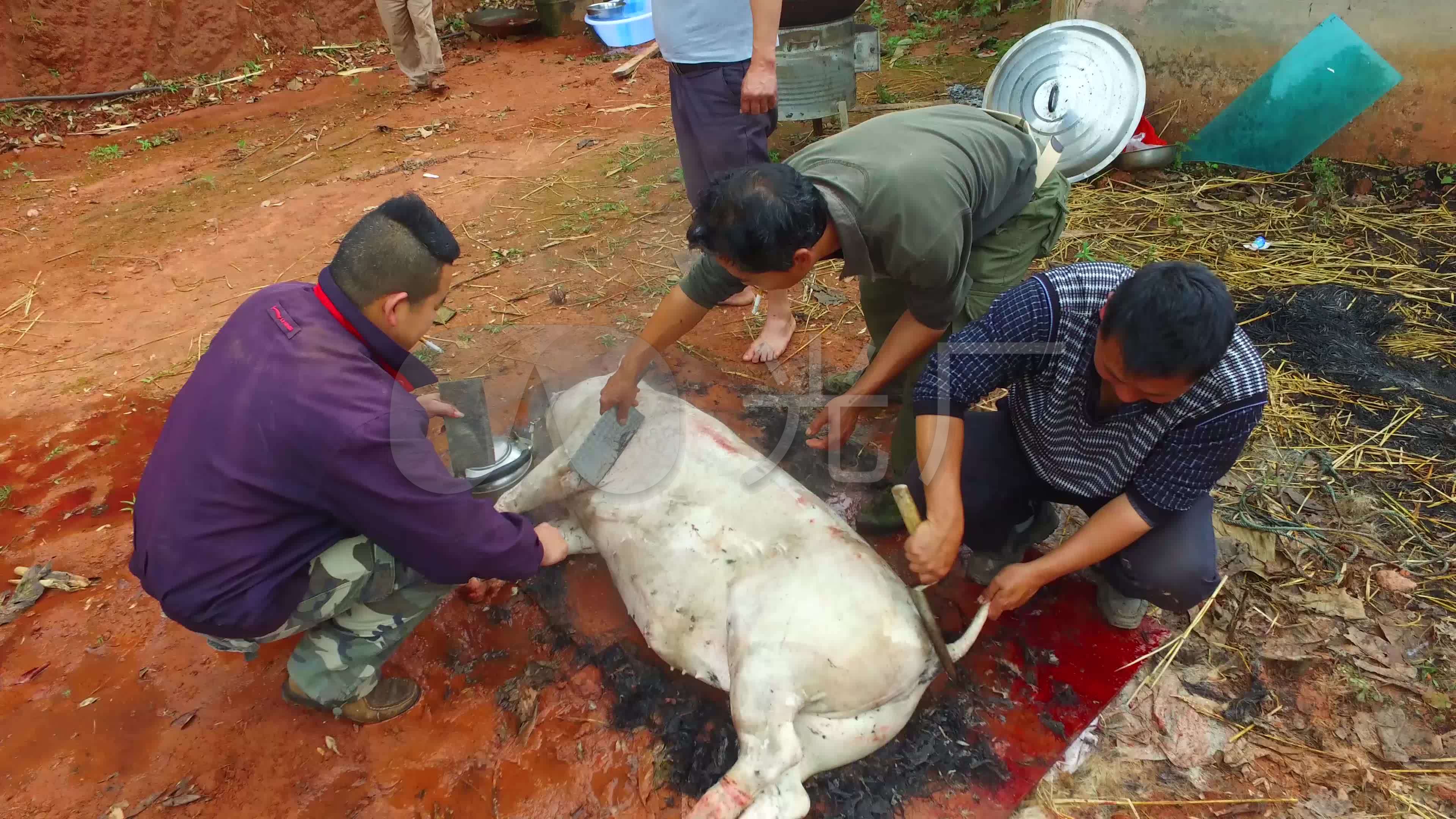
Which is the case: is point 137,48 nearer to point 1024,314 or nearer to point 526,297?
point 526,297

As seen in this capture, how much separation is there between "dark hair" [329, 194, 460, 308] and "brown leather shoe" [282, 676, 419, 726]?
1254 mm

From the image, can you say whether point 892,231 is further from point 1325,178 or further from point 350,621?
point 1325,178

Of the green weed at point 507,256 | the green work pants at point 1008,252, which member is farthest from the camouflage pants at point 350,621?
the green weed at point 507,256

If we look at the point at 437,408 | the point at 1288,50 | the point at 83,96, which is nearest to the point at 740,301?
the point at 437,408

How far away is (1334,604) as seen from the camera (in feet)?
8.00

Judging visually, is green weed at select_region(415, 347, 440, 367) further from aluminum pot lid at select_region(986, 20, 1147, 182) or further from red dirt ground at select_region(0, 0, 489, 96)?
red dirt ground at select_region(0, 0, 489, 96)

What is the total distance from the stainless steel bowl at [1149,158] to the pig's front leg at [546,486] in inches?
174

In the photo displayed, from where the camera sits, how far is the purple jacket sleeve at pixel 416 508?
1.73 metres

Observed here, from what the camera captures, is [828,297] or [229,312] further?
[229,312]

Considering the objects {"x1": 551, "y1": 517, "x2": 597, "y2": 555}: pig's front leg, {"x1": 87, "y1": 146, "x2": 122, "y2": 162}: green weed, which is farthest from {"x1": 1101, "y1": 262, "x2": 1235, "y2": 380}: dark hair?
{"x1": 87, "y1": 146, "x2": 122, "y2": 162}: green weed

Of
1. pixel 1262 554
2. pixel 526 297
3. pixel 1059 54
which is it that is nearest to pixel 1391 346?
pixel 1262 554

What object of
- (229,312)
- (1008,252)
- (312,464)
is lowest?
(229,312)

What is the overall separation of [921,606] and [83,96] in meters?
9.76

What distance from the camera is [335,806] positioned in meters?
2.14
